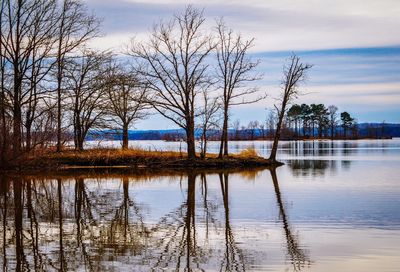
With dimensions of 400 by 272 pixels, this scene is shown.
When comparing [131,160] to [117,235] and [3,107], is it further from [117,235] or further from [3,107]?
[117,235]

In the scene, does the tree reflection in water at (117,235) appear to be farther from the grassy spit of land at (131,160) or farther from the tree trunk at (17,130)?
the grassy spit of land at (131,160)

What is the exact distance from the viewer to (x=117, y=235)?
14.8 metres

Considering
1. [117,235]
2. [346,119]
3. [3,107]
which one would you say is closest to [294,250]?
[117,235]

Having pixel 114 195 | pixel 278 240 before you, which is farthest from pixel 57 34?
pixel 278 240

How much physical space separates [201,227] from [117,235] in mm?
2517

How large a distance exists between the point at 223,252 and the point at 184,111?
32.2 metres

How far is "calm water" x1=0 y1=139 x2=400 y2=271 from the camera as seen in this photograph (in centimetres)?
1187

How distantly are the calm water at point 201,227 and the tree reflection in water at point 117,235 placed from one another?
25 millimetres

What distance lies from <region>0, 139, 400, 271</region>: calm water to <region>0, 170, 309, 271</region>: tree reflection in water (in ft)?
0.08

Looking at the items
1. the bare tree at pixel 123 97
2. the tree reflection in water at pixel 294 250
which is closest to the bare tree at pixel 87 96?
the bare tree at pixel 123 97

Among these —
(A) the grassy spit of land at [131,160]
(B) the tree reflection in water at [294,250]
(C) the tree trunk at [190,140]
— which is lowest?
(B) the tree reflection in water at [294,250]

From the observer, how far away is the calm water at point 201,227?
38.9 ft

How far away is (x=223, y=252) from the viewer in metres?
12.8

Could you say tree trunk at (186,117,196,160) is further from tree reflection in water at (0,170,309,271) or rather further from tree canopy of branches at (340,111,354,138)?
tree canopy of branches at (340,111,354,138)
